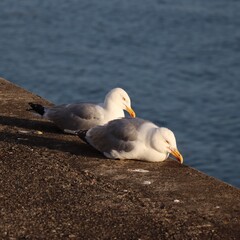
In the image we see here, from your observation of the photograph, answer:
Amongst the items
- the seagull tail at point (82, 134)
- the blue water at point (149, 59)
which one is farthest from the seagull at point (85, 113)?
the blue water at point (149, 59)

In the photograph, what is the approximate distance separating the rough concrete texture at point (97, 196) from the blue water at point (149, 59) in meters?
7.13

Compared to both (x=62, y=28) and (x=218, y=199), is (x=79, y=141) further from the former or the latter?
(x=62, y=28)

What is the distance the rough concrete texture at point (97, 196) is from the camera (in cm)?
623

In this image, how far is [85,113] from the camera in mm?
8383

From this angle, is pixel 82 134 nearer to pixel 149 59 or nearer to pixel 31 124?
pixel 31 124

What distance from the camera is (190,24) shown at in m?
22.5

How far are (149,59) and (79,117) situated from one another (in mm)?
11991

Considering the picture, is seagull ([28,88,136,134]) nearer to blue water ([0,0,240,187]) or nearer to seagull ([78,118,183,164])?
seagull ([78,118,183,164])

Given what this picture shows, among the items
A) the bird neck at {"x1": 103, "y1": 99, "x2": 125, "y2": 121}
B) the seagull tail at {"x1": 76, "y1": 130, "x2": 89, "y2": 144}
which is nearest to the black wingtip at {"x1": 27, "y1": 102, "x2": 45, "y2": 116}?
the bird neck at {"x1": 103, "y1": 99, "x2": 125, "y2": 121}

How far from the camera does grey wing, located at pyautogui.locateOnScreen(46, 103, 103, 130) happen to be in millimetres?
8361

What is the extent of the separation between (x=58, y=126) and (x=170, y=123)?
817 centimetres

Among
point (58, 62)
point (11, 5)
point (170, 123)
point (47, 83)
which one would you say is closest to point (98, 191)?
point (170, 123)

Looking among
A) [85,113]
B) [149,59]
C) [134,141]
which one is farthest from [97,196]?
[149,59]

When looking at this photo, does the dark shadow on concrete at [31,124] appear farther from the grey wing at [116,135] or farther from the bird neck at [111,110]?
the grey wing at [116,135]
